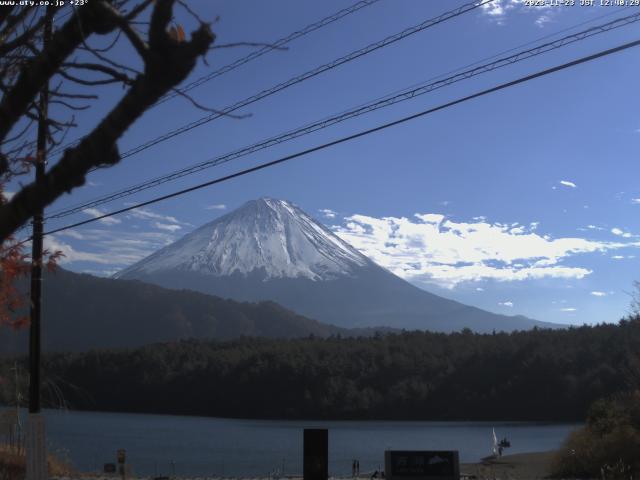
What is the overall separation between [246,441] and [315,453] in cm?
5071

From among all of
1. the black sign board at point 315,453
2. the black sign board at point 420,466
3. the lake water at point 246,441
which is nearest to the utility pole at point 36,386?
the black sign board at point 315,453

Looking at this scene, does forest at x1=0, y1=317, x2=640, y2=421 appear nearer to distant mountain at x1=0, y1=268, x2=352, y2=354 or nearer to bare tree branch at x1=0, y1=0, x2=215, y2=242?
distant mountain at x1=0, y1=268, x2=352, y2=354

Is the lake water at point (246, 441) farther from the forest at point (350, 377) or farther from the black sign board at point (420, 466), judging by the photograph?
the black sign board at point (420, 466)

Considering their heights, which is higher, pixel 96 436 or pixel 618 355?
pixel 618 355

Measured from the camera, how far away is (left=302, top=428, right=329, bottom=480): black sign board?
9664mm

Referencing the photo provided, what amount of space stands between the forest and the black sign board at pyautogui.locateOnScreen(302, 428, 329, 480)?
75201 mm

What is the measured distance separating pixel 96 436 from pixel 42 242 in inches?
2008

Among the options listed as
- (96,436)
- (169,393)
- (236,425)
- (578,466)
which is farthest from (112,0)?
(169,393)

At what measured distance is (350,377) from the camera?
94500 millimetres

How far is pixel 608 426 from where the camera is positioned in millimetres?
24203

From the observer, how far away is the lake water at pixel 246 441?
4097cm

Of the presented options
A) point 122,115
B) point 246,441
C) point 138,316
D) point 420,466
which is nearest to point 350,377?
point 246,441

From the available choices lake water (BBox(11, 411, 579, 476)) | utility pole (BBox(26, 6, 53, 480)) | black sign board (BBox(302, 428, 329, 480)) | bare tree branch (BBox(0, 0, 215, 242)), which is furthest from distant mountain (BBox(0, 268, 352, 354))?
bare tree branch (BBox(0, 0, 215, 242))

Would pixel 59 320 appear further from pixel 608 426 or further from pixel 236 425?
pixel 608 426
